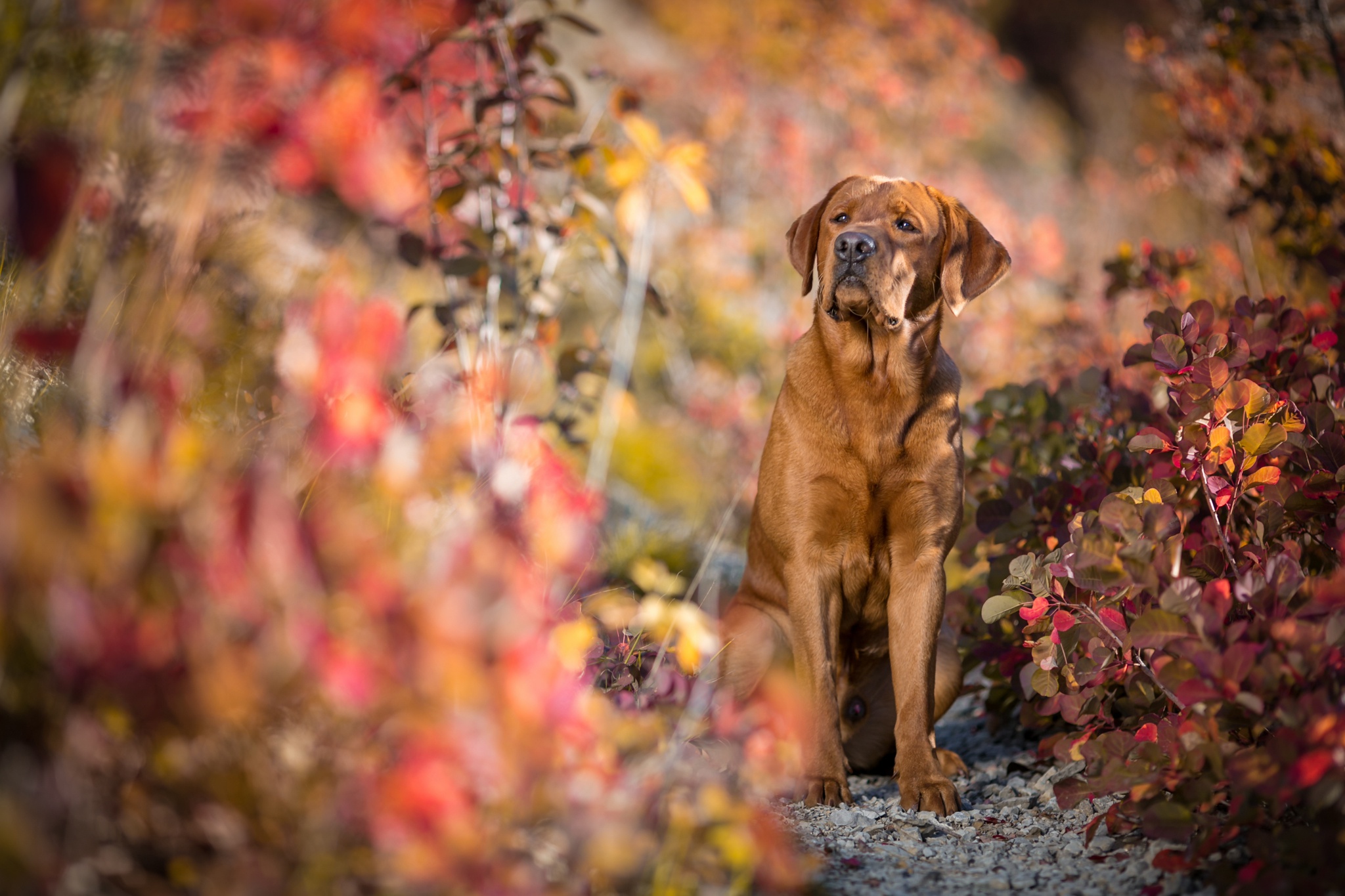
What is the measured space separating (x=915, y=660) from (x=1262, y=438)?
1.05m

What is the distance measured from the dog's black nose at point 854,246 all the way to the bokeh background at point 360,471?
416 millimetres

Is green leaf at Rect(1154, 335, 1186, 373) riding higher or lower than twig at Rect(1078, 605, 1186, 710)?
higher

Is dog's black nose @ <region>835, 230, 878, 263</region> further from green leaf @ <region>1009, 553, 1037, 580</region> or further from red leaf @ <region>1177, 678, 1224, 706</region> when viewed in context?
red leaf @ <region>1177, 678, 1224, 706</region>

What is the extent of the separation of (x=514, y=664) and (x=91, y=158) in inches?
56.0

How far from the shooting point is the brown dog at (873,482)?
2.78 metres

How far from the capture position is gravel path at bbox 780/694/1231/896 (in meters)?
2.09

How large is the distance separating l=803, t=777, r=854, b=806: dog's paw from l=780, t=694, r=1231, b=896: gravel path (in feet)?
0.12

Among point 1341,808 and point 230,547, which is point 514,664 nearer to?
point 230,547

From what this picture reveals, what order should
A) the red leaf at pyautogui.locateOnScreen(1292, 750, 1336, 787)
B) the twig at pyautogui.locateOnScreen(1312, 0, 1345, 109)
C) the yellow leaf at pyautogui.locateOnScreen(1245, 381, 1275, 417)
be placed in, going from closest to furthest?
the red leaf at pyautogui.locateOnScreen(1292, 750, 1336, 787) < the yellow leaf at pyautogui.locateOnScreen(1245, 381, 1275, 417) < the twig at pyautogui.locateOnScreen(1312, 0, 1345, 109)

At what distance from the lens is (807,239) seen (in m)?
3.17

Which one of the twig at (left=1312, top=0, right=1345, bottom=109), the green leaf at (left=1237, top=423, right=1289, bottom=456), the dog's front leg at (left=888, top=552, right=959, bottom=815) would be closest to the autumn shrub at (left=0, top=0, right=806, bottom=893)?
the dog's front leg at (left=888, top=552, right=959, bottom=815)

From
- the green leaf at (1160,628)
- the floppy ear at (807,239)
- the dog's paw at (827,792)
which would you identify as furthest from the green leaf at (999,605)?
the floppy ear at (807,239)

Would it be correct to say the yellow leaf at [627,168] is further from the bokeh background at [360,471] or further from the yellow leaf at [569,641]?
the yellow leaf at [569,641]

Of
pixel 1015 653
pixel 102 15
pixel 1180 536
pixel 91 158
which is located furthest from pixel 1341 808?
pixel 102 15
